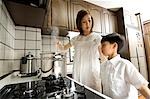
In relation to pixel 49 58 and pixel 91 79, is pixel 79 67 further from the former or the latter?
pixel 49 58

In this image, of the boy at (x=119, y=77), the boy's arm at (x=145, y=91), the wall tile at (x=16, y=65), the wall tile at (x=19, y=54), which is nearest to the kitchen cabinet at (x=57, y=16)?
the wall tile at (x=19, y=54)

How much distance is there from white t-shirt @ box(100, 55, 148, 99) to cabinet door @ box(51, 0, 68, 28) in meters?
0.96

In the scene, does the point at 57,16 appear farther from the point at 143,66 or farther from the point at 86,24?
the point at 143,66

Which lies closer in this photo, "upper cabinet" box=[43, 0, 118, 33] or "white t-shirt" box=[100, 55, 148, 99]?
"white t-shirt" box=[100, 55, 148, 99]

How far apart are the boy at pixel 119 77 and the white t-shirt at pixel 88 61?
23 cm

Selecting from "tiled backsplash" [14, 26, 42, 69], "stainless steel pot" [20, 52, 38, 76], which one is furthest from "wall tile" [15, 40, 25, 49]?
"stainless steel pot" [20, 52, 38, 76]

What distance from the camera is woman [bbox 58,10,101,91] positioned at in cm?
118

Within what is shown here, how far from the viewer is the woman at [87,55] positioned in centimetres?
118

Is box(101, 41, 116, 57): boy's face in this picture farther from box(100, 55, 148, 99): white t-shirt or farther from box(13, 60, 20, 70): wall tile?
box(13, 60, 20, 70): wall tile

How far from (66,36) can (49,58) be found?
27.7 inches

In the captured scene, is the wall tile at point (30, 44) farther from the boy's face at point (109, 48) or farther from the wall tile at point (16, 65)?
the boy's face at point (109, 48)

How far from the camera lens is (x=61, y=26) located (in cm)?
163

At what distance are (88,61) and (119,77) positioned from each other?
17.1 inches

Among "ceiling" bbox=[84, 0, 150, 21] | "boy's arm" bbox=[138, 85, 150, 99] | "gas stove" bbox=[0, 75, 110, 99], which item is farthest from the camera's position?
"ceiling" bbox=[84, 0, 150, 21]
